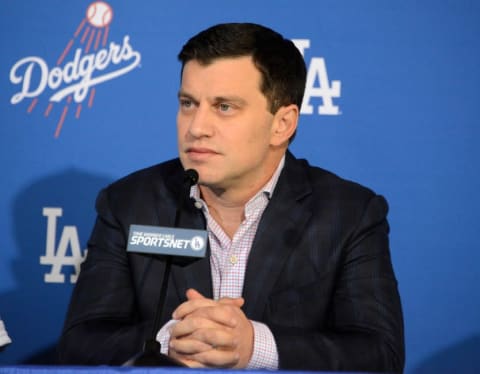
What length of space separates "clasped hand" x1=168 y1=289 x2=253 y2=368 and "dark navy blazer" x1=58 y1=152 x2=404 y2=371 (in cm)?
20

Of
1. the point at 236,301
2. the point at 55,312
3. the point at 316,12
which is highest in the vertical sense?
the point at 316,12

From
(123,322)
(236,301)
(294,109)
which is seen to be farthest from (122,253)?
(294,109)

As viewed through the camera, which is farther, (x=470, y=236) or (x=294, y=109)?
(x=470, y=236)

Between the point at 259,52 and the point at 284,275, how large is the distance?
56cm

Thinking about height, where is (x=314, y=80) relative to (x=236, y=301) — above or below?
above

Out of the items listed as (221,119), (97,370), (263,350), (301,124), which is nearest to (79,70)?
(301,124)

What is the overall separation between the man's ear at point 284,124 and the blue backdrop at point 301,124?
0.47 meters

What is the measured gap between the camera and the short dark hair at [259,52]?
1.82 meters

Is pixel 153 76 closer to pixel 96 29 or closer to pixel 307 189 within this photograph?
pixel 96 29

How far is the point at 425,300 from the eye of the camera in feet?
8.08

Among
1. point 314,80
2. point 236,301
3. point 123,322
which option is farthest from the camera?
point 314,80

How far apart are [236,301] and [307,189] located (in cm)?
48

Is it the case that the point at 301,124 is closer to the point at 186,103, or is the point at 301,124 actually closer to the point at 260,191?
the point at 260,191

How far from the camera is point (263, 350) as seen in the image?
1578 mm
